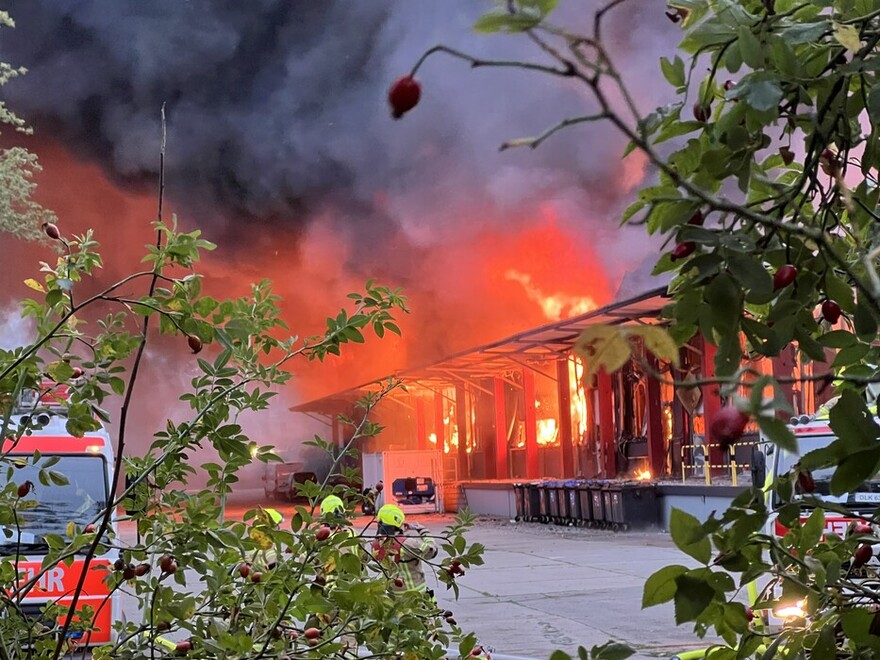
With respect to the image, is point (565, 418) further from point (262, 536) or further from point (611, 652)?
point (611, 652)

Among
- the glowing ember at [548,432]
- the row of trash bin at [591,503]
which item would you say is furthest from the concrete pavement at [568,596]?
the glowing ember at [548,432]

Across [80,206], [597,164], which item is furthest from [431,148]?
[80,206]

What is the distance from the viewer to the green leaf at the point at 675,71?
1.74 meters

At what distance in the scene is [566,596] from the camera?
12.0 m

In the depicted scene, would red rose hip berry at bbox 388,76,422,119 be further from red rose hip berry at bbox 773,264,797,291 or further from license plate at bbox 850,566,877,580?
license plate at bbox 850,566,877,580

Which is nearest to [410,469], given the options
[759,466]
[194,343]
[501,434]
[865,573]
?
[501,434]

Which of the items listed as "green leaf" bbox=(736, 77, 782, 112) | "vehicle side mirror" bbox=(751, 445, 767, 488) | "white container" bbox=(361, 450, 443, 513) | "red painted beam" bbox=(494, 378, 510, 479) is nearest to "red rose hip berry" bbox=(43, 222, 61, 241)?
"green leaf" bbox=(736, 77, 782, 112)

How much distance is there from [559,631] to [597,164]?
33.0m

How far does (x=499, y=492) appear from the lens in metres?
27.1

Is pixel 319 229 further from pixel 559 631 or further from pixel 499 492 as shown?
pixel 559 631

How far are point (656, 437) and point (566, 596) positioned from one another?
12.1m

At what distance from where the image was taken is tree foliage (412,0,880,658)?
4.17ft

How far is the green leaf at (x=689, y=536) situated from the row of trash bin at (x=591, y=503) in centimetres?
1942

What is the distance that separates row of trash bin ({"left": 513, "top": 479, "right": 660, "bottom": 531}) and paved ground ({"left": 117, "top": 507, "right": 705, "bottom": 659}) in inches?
22.2
